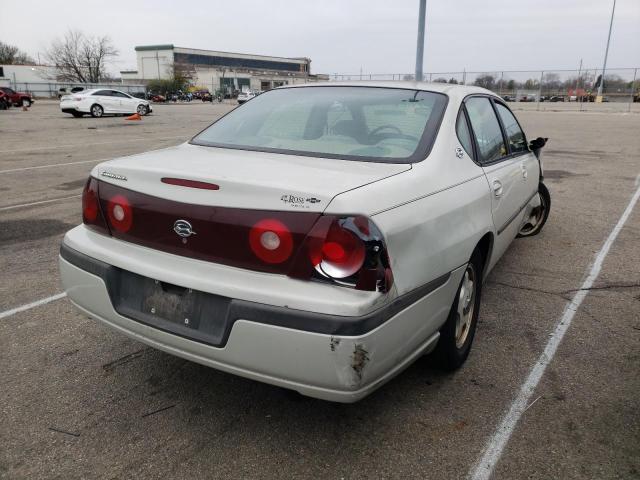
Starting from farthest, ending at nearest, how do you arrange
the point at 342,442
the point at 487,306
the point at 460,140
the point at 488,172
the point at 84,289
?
1. the point at 487,306
2. the point at 488,172
3. the point at 460,140
4. the point at 84,289
5. the point at 342,442

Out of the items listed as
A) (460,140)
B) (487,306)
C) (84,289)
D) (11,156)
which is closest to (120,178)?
(84,289)

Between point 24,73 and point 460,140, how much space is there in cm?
8999

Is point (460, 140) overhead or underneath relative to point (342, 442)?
overhead

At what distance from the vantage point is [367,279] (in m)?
2.07

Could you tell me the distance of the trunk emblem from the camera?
2.34 meters

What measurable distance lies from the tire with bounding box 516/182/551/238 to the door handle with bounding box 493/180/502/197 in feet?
8.21

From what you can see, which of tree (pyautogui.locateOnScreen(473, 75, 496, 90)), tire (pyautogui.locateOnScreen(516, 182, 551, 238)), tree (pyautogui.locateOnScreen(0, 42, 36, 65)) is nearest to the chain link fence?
tree (pyautogui.locateOnScreen(473, 75, 496, 90))

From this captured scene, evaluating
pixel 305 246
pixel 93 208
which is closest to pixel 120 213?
pixel 93 208

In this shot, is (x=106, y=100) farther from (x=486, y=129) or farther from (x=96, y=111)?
(x=486, y=129)

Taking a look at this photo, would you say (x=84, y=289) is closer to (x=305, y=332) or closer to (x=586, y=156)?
(x=305, y=332)

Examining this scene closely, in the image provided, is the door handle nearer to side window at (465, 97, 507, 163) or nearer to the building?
side window at (465, 97, 507, 163)

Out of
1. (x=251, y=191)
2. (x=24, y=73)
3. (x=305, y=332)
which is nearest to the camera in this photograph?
(x=305, y=332)

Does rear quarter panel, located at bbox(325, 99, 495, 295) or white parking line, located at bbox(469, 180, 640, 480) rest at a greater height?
rear quarter panel, located at bbox(325, 99, 495, 295)

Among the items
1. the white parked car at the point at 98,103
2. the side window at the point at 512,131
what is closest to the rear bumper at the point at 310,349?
the side window at the point at 512,131
